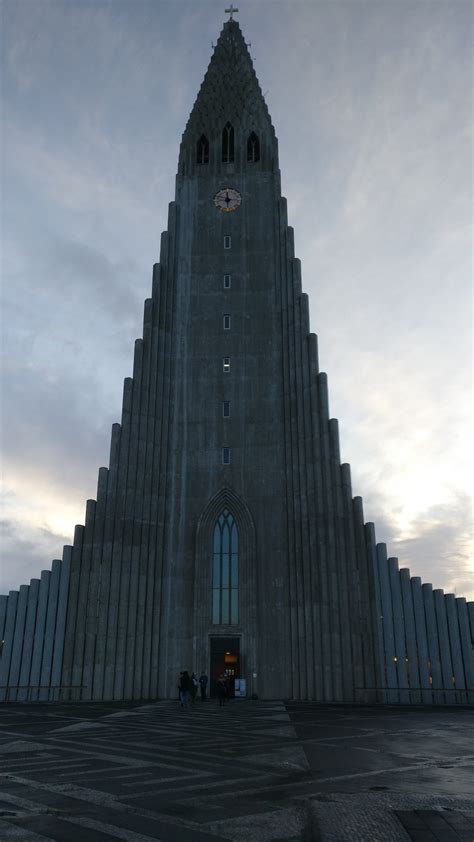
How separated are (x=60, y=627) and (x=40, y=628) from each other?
4.70 ft

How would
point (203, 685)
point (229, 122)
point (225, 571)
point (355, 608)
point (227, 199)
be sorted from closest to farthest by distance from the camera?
point (203, 685)
point (355, 608)
point (225, 571)
point (227, 199)
point (229, 122)

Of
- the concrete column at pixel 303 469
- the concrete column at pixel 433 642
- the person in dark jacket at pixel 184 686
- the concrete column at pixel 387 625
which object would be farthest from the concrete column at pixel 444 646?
the person in dark jacket at pixel 184 686

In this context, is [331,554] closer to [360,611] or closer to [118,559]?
[360,611]

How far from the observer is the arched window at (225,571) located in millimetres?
42094

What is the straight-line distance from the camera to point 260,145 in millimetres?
56000

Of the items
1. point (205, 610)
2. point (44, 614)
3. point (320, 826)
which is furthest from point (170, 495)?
point (320, 826)

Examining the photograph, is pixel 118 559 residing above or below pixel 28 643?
above

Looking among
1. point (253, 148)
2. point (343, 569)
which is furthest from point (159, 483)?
point (253, 148)

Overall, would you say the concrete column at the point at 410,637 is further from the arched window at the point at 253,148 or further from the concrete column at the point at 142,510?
the arched window at the point at 253,148

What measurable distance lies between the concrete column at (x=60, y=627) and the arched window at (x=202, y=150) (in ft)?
120

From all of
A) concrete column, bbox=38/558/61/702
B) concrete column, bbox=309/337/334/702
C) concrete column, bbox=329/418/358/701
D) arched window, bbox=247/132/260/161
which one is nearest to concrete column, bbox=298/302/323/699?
concrete column, bbox=309/337/334/702

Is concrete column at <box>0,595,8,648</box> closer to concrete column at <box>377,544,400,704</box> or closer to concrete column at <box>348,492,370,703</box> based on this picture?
concrete column at <box>348,492,370,703</box>

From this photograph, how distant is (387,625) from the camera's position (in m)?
40.4

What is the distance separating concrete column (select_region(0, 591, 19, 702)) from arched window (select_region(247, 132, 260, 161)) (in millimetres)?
42112
